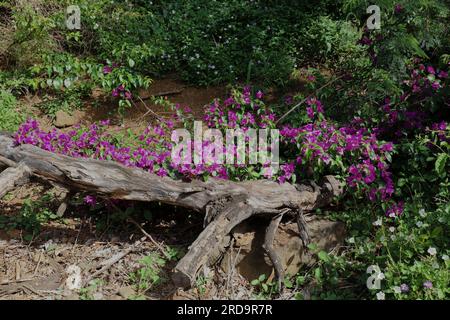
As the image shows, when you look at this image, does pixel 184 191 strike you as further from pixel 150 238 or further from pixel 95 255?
pixel 95 255

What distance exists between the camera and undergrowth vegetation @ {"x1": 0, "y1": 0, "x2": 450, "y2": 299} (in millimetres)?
3535

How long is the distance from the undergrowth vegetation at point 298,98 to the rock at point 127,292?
0.05m

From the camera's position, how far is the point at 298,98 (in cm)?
485

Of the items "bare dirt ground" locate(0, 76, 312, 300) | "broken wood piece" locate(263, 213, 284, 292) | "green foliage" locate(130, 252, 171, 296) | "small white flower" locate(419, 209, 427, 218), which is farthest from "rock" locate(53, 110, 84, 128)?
"small white flower" locate(419, 209, 427, 218)

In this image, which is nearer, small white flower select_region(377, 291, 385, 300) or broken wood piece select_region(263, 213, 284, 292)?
small white flower select_region(377, 291, 385, 300)

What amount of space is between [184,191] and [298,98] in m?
1.76

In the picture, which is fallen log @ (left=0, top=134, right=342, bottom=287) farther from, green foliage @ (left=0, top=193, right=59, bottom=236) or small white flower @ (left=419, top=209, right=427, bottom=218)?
small white flower @ (left=419, top=209, right=427, bottom=218)

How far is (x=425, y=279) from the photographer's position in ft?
10.2

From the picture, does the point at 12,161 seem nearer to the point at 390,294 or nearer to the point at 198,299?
the point at 198,299

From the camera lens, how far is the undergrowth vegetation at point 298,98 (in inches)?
139

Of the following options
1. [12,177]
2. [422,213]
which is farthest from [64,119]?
[422,213]

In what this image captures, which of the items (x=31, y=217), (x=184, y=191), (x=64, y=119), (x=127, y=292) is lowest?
(x=127, y=292)

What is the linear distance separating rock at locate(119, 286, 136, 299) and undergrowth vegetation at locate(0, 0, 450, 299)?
0.17 ft

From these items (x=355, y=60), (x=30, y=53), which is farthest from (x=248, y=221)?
(x=30, y=53)
